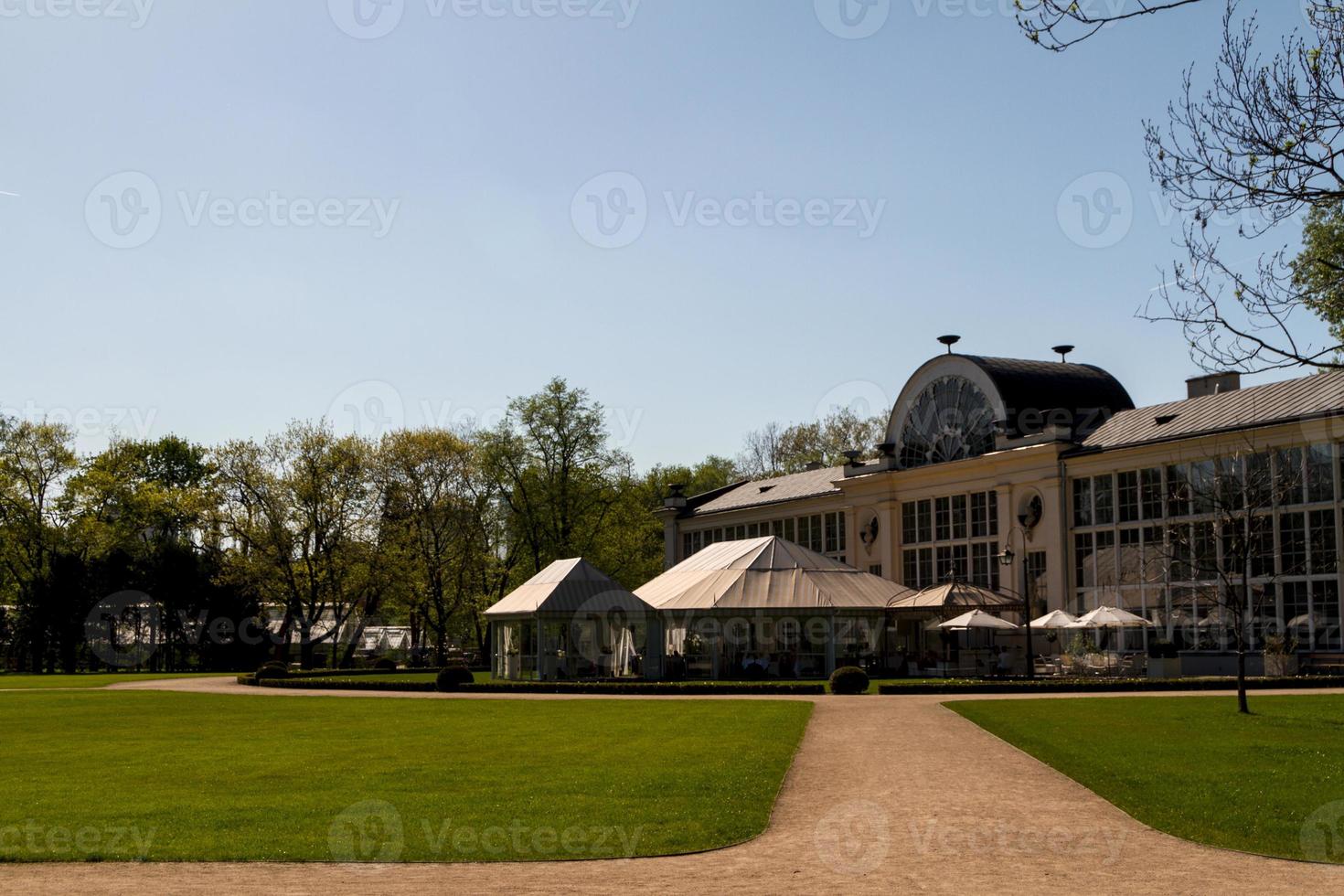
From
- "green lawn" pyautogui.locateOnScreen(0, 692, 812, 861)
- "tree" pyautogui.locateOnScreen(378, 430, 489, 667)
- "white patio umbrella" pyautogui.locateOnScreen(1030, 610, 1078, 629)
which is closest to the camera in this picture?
"green lawn" pyautogui.locateOnScreen(0, 692, 812, 861)

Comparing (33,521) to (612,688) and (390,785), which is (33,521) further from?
Answer: (390,785)

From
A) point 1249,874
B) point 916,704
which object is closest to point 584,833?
point 1249,874

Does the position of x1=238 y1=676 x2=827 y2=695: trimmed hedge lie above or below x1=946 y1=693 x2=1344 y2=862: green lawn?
below

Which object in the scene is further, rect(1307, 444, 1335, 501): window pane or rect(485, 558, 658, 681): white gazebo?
rect(485, 558, 658, 681): white gazebo

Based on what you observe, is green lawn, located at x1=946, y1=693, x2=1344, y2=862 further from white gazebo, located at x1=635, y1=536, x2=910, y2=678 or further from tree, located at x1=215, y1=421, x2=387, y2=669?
tree, located at x1=215, y1=421, x2=387, y2=669

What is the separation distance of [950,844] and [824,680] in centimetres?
3233

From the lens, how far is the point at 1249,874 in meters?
9.66

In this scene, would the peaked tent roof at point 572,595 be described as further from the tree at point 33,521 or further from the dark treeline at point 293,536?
the tree at point 33,521

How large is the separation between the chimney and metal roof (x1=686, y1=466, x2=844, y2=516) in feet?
53.9

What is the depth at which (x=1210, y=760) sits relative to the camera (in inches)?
635

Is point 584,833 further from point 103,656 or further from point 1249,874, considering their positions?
point 103,656

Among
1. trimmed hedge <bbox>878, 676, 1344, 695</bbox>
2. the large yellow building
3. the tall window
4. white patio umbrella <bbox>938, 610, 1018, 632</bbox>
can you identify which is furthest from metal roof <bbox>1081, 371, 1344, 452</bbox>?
trimmed hedge <bbox>878, 676, 1344, 695</bbox>

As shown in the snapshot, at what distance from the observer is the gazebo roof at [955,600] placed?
44.1 meters

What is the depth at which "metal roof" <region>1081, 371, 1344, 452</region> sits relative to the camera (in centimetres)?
3934
